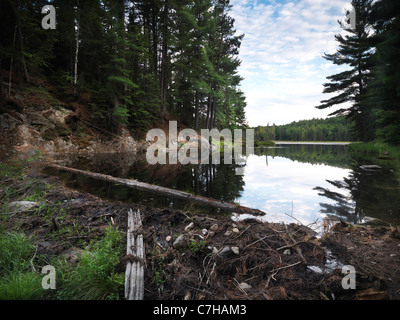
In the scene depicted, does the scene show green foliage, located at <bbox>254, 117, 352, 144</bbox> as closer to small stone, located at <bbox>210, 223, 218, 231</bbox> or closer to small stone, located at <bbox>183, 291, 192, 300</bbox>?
small stone, located at <bbox>210, 223, 218, 231</bbox>

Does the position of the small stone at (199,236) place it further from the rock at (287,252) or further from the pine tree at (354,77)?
the pine tree at (354,77)

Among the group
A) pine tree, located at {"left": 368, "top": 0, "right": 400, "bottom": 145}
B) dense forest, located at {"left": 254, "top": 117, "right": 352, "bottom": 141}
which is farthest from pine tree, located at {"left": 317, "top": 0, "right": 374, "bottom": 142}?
dense forest, located at {"left": 254, "top": 117, "right": 352, "bottom": 141}

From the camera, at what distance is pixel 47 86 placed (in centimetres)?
1548

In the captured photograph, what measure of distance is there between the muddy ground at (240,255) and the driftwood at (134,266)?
11 cm

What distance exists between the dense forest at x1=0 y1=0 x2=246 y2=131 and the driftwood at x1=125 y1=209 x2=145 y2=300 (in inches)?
593

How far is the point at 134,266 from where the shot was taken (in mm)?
1949

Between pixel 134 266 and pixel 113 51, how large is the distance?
19096 millimetres

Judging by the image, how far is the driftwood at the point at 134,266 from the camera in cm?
168

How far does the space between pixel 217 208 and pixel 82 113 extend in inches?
663

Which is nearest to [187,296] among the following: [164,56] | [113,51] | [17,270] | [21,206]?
[17,270]
